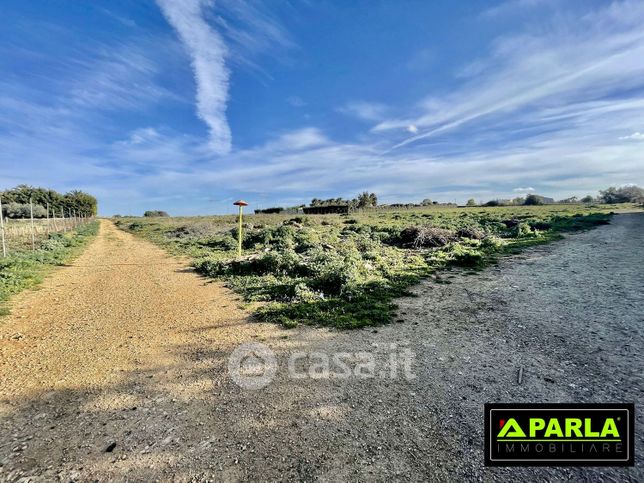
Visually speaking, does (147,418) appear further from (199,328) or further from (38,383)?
(199,328)

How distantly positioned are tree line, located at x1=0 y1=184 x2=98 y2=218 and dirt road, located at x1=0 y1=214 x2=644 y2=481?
60.4m

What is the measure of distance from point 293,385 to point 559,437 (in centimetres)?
308

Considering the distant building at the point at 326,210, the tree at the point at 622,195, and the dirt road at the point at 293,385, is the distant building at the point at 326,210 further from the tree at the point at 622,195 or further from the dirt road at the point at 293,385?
the tree at the point at 622,195

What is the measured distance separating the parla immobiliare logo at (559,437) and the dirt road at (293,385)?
4.4 inches

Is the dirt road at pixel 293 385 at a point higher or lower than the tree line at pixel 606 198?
lower

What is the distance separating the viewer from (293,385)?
4293 mm

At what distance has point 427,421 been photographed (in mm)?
3539

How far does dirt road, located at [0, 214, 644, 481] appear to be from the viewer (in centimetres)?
302

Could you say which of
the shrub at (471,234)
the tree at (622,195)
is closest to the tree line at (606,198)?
the tree at (622,195)

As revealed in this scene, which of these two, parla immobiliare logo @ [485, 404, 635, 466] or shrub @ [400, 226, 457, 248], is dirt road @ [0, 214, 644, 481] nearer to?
parla immobiliare logo @ [485, 404, 635, 466]

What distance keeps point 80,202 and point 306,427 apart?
343 ft

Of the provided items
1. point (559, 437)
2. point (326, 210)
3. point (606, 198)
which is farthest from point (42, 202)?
point (606, 198)

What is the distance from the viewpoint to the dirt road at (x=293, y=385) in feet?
9.89

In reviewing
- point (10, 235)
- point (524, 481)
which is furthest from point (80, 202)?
point (524, 481)
